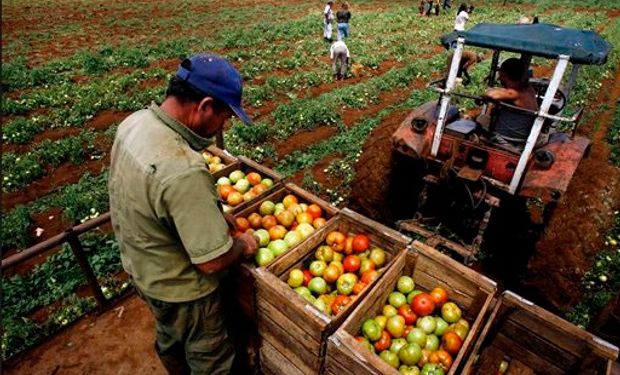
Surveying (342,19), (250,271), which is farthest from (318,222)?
(342,19)

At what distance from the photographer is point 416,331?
10.4ft

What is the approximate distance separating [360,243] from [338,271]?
36 centimetres

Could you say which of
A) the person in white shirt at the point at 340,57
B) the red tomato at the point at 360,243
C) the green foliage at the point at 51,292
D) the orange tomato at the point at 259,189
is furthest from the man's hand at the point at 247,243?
the person in white shirt at the point at 340,57

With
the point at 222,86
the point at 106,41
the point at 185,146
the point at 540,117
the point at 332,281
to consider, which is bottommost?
the point at 106,41

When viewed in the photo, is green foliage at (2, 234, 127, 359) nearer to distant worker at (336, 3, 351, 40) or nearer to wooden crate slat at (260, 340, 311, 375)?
wooden crate slat at (260, 340, 311, 375)

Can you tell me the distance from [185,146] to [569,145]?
17.0ft

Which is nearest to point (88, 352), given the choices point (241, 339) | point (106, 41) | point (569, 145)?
point (241, 339)

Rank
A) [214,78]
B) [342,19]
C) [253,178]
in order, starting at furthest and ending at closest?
[342,19], [253,178], [214,78]

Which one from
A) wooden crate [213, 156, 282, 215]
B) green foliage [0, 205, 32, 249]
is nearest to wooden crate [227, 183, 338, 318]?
wooden crate [213, 156, 282, 215]

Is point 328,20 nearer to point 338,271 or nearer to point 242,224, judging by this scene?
point 242,224

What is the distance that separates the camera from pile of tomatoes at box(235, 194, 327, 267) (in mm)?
3586

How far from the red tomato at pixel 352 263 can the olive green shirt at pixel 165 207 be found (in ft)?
4.41

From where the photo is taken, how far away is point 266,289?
308 cm

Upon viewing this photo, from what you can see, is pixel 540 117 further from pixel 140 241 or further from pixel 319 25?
pixel 319 25
